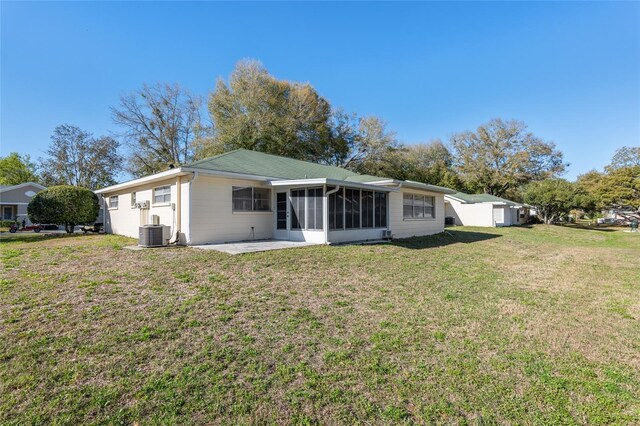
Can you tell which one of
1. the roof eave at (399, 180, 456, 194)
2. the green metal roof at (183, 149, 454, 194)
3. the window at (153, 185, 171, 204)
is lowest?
the window at (153, 185, 171, 204)

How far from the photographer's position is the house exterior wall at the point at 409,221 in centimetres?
1339

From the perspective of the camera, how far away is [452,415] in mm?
2387

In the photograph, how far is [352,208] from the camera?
36.4 ft

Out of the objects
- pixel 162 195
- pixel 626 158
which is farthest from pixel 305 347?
pixel 626 158

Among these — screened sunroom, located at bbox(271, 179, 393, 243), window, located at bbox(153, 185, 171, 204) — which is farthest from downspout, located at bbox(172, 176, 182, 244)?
screened sunroom, located at bbox(271, 179, 393, 243)

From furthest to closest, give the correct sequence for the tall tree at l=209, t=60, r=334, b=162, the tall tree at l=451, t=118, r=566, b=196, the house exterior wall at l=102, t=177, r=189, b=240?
the tall tree at l=451, t=118, r=566, b=196 → the tall tree at l=209, t=60, r=334, b=162 → the house exterior wall at l=102, t=177, r=189, b=240

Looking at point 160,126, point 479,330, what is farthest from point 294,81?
point 479,330

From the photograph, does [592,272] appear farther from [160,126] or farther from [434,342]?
[160,126]

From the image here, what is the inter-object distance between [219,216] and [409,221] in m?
8.91

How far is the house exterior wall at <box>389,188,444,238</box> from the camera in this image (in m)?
13.4

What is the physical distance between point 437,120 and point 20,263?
1162 inches

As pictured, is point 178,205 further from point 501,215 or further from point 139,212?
point 501,215

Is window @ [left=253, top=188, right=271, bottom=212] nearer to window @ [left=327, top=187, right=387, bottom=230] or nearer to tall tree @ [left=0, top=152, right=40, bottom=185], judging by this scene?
window @ [left=327, top=187, right=387, bottom=230]

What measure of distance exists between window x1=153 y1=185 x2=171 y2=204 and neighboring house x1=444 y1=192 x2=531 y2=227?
23.0m
